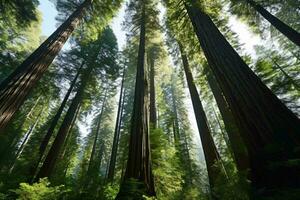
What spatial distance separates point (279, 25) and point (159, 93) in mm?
8882

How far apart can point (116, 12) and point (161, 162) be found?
7.53 metres

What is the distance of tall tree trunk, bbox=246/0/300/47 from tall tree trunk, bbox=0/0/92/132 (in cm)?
942

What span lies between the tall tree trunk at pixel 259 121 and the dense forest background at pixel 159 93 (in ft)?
0.05

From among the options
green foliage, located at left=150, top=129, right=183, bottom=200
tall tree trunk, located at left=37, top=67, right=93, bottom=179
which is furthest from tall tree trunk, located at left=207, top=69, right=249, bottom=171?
tall tree trunk, located at left=37, top=67, right=93, bottom=179

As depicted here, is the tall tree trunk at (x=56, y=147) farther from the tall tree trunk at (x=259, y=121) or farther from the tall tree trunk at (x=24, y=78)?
the tall tree trunk at (x=259, y=121)

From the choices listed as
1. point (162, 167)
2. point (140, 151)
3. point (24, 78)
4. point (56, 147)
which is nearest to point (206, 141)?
point (162, 167)

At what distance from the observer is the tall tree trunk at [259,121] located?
108 inches

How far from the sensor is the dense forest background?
312 cm

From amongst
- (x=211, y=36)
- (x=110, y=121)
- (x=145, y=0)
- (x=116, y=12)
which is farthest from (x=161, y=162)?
(x=110, y=121)

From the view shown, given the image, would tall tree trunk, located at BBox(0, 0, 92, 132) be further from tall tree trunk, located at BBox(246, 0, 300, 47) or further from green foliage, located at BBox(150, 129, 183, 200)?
tall tree trunk, located at BBox(246, 0, 300, 47)

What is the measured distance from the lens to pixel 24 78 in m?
5.02

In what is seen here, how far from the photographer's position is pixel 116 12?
10586 mm

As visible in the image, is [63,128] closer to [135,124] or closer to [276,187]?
[135,124]

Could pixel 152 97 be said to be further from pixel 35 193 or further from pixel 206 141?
pixel 35 193
